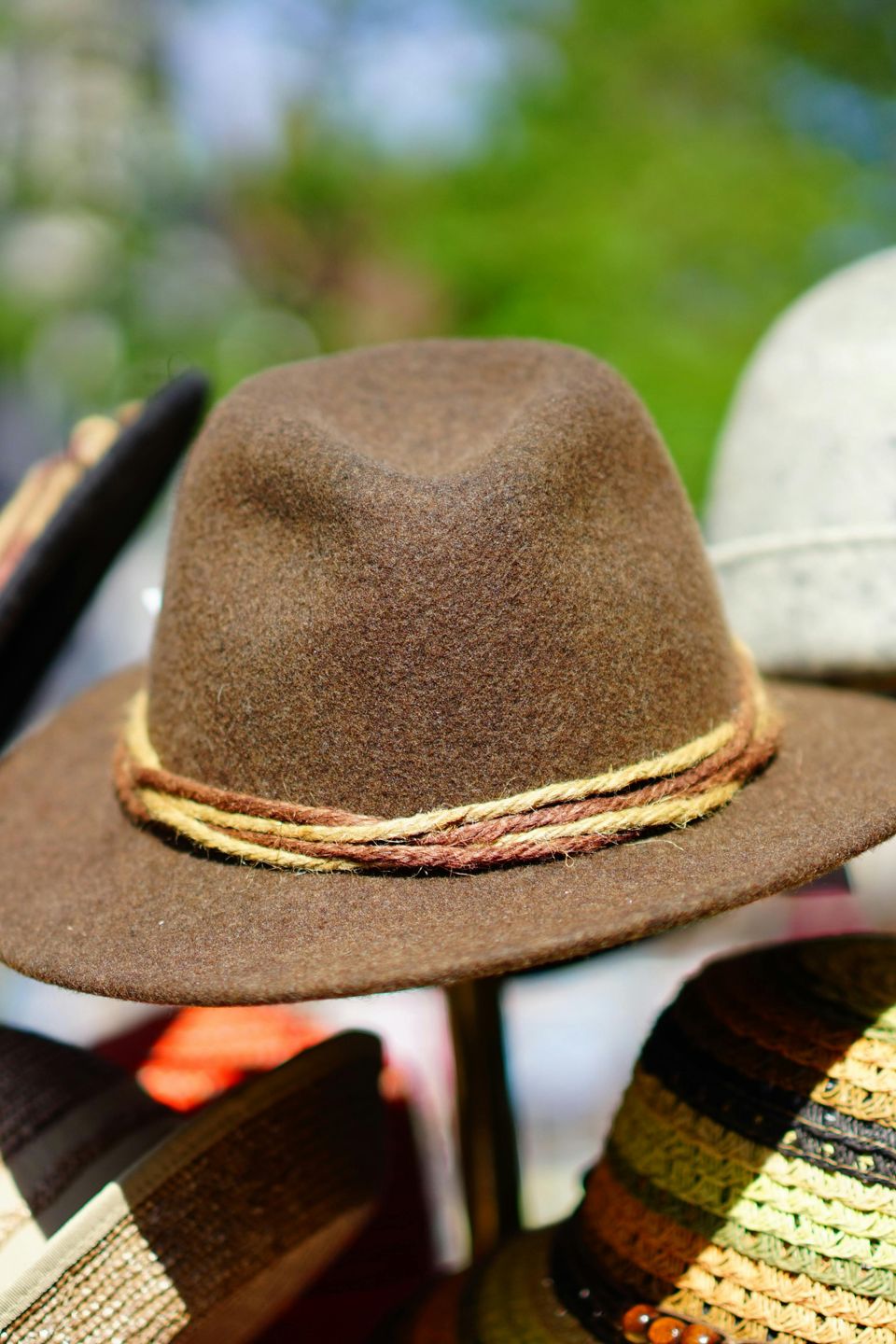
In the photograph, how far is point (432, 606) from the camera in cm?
77

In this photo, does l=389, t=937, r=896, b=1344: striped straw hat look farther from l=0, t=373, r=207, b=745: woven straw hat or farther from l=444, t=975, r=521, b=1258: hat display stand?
l=0, t=373, r=207, b=745: woven straw hat

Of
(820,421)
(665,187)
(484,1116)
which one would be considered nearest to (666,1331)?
(484,1116)

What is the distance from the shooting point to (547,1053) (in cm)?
186

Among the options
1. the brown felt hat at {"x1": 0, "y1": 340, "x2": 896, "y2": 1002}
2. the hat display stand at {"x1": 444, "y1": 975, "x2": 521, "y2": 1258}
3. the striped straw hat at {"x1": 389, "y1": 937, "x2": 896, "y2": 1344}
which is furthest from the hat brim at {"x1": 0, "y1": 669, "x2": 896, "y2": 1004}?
the hat display stand at {"x1": 444, "y1": 975, "x2": 521, "y2": 1258}

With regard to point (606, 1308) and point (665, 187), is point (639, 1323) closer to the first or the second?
point (606, 1308)

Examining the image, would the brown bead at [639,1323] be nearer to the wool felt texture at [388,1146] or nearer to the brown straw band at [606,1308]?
the brown straw band at [606,1308]

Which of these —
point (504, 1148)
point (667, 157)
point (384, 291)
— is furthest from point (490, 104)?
point (504, 1148)

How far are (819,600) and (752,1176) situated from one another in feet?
1.88

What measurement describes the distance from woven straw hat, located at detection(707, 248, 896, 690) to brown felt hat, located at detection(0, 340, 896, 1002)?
0.83 feet

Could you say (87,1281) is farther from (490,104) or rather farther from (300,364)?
(490,104)

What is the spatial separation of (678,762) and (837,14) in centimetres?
444

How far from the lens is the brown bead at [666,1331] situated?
77 centimetres

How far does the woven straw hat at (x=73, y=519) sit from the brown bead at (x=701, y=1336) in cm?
78

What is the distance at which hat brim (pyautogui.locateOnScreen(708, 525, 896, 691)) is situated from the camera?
1.11 metres
